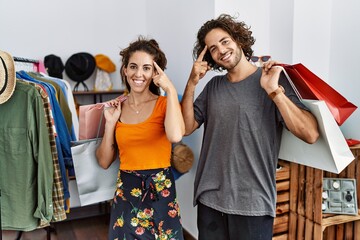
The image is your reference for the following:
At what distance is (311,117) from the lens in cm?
117

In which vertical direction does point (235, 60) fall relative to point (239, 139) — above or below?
above

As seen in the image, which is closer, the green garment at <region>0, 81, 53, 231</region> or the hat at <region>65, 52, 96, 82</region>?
the green garment at <region>0, 81, 53, 231</region>

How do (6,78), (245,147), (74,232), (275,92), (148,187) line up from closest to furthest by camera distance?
(275,92), (245,147), (148,187), (6,78), (74,232)

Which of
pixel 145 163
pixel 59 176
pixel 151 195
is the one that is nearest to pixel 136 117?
pixel 145 163

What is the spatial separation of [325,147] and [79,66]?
2.43 m

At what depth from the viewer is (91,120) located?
160cm

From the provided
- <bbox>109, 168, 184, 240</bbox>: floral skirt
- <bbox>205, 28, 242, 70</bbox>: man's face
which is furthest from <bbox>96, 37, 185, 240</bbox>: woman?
<bbox>205, 28, 242, 70</bbox>: man's face

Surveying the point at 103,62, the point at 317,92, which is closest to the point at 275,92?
the point at 317,92

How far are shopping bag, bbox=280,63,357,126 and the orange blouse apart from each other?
0.57 m

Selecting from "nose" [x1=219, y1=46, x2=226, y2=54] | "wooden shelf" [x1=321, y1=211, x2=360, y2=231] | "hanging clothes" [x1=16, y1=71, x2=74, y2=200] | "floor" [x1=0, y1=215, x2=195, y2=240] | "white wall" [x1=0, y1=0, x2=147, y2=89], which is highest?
"white wall" [x1=0, y1=0, x2=147, y2=89]

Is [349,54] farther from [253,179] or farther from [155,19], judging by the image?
[155,19]

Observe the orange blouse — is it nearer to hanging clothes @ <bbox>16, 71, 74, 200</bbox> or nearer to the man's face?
the man's face

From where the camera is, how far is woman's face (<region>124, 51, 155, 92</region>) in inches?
55.1

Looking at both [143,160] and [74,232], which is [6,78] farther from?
[74,232]
